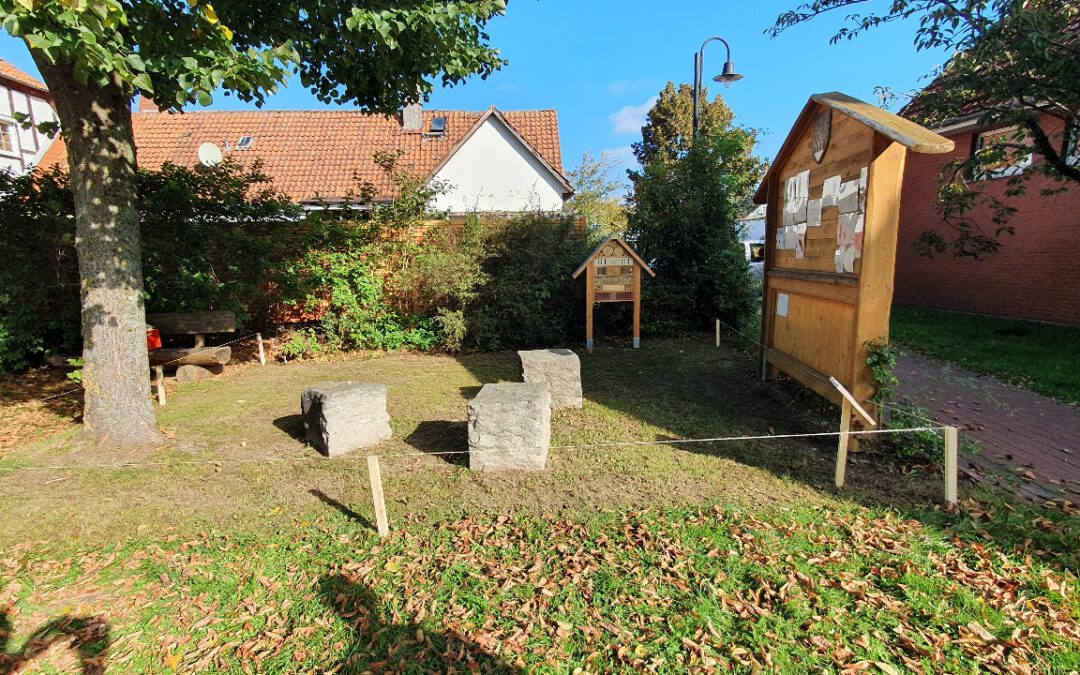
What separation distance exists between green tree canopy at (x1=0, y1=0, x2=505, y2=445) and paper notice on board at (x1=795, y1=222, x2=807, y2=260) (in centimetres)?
416

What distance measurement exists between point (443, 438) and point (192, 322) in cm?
518

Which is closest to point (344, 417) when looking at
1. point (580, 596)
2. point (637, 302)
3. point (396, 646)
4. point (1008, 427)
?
point (396, 646)

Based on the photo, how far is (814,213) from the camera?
5.71 metres

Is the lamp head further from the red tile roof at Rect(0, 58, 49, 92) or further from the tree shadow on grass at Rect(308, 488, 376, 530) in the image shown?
the red tile roof at Rect(0, 58, 49, 92)

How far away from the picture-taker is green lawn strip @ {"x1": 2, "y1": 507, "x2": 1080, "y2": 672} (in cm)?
253

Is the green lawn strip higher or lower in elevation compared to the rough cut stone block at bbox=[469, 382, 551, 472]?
lower

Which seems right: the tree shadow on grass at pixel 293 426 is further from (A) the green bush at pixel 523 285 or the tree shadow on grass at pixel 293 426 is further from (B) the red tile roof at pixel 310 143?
(B) the red tile roof at pixel 310 143

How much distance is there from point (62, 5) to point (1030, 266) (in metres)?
15.2

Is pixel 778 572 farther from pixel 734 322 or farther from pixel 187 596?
pixel 734 322

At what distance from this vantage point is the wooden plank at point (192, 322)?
7.91m

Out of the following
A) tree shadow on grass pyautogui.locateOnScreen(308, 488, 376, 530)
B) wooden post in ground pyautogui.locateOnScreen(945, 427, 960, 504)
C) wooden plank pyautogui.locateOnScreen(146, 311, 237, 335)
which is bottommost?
tree shadow on grass pyautogui.locateOnScreen(308, 488, 376, 530)

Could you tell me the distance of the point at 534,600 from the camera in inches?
115

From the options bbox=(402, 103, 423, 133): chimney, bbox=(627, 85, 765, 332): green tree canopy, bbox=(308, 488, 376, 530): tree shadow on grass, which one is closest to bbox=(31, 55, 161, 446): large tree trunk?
bbox=(308, 488, 376, 530): tree shadow on grass

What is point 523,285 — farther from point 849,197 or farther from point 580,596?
point 580,596
